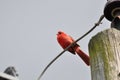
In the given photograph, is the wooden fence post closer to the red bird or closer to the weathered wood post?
the weathered wood post

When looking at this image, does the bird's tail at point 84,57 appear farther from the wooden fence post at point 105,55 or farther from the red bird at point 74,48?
the wooden fence post at point 105,55

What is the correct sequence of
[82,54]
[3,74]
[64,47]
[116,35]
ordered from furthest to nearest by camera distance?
[3,74]
[64,47]
[82,54]
[116,35]

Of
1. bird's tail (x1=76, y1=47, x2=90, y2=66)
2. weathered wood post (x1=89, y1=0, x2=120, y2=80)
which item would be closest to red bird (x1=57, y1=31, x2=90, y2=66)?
bird's tail (x1=76, y1=47, x2=90, y2=66)

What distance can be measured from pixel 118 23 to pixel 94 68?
0.54 meters

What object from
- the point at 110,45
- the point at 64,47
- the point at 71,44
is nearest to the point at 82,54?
the point at 71,44

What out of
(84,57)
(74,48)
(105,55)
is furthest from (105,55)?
(74,48)

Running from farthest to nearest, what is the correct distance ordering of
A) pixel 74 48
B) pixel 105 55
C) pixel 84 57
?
pixel 74 48, pixel 84 57, pixel 105 55

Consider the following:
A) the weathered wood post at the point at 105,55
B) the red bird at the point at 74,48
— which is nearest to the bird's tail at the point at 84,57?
the red bird at the point at 74,48

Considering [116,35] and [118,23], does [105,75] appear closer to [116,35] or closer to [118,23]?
[116,35]

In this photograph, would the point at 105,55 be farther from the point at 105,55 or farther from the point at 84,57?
the point at 84,57

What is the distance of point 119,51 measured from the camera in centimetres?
265

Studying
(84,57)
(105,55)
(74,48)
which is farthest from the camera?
(74,48)

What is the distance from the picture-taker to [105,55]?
105 inches

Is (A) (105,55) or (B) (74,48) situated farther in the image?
(B) (74,48)
